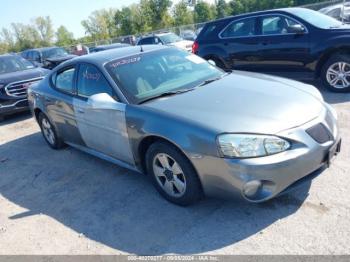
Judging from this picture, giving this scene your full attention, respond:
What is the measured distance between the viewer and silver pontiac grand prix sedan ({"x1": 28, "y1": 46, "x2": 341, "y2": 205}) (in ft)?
10.1

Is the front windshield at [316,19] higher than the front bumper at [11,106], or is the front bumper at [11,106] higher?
the front windshield at [316,19]

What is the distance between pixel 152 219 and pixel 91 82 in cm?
190

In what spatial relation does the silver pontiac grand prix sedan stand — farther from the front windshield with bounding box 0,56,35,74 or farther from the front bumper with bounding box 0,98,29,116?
the front windshield with bounding box 0,56,35,74

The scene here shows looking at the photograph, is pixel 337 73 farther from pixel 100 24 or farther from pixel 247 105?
pixel 100 24

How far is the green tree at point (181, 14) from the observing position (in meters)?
55.5

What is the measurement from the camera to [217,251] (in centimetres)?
301

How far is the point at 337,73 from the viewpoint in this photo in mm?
6758

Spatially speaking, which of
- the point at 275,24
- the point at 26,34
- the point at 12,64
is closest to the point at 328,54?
the point at 275,24

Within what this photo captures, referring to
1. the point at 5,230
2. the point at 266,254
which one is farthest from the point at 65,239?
the point at 266,254

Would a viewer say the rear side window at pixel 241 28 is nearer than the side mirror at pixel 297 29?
No

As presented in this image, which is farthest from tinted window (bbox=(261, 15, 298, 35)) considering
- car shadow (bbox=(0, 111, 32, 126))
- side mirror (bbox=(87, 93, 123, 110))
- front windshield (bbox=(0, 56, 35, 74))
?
front windshield (bbox=(0, 56, 35, 74))

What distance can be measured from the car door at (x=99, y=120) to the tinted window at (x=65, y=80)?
9.6 inches

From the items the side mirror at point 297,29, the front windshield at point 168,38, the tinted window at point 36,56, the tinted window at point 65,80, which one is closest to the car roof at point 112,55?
the tinted window at point 65,80

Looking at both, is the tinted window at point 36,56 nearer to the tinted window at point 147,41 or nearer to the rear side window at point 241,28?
the tinted window at point 147,41
